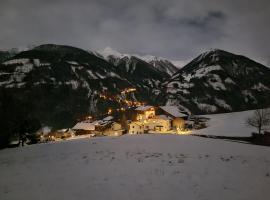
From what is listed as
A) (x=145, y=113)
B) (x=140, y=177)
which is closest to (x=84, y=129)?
(x=145, y=113)

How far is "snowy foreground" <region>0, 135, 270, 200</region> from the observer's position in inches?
642

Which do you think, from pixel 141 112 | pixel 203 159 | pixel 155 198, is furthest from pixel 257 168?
pixel 141 112

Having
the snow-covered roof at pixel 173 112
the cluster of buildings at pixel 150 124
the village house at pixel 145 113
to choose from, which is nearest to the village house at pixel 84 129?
the cluster of buildings at pixel 150 124

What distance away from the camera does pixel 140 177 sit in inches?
773

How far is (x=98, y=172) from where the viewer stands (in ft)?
71.3

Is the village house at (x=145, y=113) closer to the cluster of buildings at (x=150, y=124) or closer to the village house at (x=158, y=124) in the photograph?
the cluster of buildings at (x=150, y=124)

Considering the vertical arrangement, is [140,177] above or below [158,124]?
below

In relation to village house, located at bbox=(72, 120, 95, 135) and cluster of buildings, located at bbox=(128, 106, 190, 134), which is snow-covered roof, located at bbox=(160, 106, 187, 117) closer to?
cluster of buildings, located at bbox=(128, 106, 190, 134)

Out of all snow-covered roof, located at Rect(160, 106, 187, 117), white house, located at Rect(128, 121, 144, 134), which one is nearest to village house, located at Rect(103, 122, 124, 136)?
Result: white house, located at Rect(128, 121, 144, 134)

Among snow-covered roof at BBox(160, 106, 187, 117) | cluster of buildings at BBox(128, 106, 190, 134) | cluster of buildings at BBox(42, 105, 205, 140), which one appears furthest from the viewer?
snow-covered roof at BBox(160, 106, 187, 117)

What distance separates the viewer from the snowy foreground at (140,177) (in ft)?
53.5

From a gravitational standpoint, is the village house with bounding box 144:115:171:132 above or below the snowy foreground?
above

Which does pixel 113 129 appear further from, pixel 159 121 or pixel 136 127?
pixel 159 121

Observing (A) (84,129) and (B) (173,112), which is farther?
(A) (84,129)
